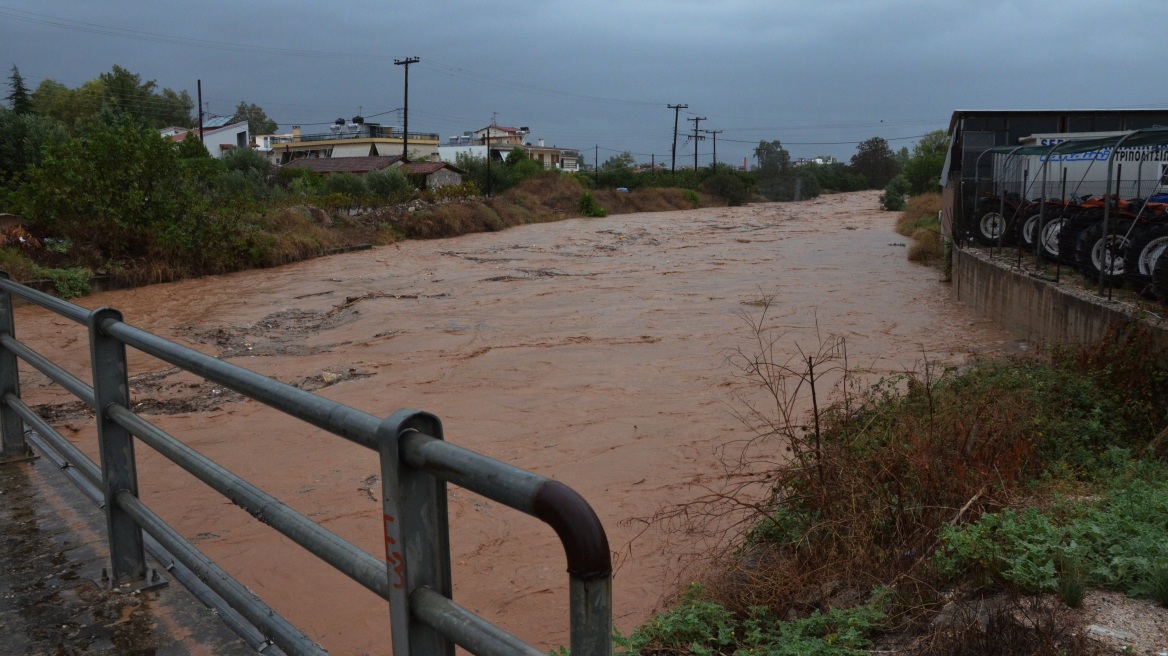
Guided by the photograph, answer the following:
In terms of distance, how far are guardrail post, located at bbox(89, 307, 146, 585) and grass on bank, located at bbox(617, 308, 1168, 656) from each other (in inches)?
73.7

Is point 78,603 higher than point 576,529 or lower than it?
lower

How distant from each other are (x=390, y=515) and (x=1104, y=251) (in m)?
9.29

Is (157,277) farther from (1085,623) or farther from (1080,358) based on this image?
(1085,623)

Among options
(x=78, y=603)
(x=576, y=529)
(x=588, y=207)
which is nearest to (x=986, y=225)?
(x=78, y=603)

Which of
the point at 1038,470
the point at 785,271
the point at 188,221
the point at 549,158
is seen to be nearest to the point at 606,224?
the point at 785,271

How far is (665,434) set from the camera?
9.45 m

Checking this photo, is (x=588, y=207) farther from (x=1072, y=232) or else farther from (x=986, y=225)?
(x=1072, y=232)

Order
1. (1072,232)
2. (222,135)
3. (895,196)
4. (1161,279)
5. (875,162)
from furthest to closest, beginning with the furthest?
(875,162), (222,135), (895,196), (1072,232), (1161,279)

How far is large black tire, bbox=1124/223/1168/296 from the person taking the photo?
9.21m

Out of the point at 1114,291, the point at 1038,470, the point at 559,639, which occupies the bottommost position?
the point at 559,639

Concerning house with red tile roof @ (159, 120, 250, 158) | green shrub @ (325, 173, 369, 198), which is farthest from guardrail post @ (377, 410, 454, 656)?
house with red tile roof @ (159, 120, 250, 158)

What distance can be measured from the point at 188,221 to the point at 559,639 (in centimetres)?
1964

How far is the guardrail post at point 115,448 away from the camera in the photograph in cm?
324

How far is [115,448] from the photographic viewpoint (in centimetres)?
332
